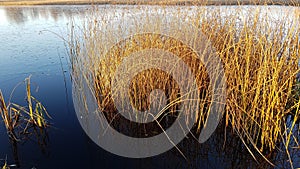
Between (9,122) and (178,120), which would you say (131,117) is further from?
(9,122)

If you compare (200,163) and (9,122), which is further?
(9,122)

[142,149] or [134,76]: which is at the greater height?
[134,76]

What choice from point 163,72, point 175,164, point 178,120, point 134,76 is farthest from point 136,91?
point 175,164

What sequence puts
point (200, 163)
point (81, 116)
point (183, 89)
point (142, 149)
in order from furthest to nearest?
point (81, 116)
point (183, 89)
point (142, 149)
point (200, 163)

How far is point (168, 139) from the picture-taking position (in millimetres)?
2615

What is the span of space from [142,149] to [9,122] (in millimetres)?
1505

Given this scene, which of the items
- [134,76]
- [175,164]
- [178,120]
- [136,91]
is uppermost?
[134,76]

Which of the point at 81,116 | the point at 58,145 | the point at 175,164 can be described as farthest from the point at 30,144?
the point at 175,164

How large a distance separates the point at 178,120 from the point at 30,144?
5.63 feet

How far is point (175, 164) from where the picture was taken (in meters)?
2.30

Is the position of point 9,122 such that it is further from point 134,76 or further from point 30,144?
point 134,76

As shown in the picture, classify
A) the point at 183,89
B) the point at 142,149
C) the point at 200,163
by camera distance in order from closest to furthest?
the point at 200,163 < the point at 142,149 < the point at 183,89

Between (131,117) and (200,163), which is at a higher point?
(131,117)

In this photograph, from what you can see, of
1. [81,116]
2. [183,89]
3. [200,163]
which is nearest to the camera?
[200,163]
